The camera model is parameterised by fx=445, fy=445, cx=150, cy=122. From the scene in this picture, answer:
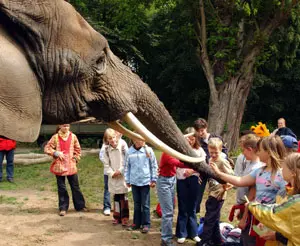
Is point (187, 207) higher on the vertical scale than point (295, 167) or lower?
lower

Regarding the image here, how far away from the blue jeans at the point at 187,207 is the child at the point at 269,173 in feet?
6.22

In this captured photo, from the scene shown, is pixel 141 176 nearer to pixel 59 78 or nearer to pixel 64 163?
pixel 64 163

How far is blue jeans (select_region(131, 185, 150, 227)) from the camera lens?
671 cm

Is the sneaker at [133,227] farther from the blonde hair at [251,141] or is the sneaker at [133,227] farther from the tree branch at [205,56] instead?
the tree branch at [205,56]

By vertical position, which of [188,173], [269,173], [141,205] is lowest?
[141,205]

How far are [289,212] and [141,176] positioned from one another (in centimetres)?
363

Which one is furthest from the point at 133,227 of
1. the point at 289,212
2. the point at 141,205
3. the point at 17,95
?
the point at 17,95

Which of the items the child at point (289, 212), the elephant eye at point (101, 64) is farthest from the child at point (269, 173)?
the elephant eye at point (101, 64)

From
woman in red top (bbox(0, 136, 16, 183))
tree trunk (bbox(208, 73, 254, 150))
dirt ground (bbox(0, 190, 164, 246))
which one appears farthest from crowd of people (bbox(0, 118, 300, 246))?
tree trunk (bbox(208, 73, 254, 150))

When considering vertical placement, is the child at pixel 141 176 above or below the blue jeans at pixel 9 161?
above

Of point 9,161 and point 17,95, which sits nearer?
point 17,95

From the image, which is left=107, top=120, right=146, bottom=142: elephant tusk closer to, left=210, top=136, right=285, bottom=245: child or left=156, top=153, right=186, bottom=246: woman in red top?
left=210, top=136, right=285, bottom=245: child

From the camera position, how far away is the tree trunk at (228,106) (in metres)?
13.6

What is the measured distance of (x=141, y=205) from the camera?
681 cm
